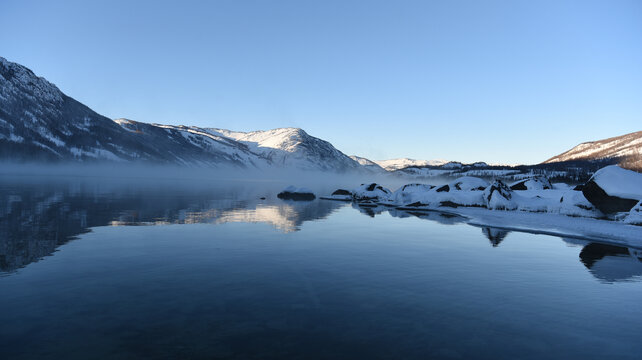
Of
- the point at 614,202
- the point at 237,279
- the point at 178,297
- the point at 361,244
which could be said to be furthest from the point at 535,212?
the point at 178,297

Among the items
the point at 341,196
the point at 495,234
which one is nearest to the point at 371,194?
the point at 341,196

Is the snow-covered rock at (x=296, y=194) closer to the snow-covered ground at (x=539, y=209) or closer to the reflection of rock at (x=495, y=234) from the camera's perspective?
the snow-covered ground at (x=539, y=209)

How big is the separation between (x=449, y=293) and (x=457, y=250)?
8.49 metres

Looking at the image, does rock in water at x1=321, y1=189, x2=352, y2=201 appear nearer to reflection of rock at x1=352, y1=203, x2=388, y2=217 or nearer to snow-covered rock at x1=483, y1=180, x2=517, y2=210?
reflection of rock at x1=352, y1=203, x2=388, y2=217

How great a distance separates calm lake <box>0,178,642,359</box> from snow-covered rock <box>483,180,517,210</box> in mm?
19497

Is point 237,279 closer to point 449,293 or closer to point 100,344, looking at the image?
point 100,344

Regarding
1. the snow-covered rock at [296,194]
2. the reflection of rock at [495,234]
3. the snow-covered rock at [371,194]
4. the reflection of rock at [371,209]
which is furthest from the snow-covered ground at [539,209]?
the snow-covered rock at [296,194]

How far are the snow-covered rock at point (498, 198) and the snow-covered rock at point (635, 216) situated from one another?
11.9 m

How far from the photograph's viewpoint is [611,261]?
698 inches

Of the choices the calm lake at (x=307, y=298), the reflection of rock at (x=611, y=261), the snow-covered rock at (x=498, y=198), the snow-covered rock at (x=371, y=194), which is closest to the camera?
the calm lake at (x=307, y=298)

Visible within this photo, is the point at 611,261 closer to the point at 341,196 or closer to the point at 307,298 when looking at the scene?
the point at 307,298

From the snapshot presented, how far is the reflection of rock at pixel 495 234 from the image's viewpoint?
2330cm

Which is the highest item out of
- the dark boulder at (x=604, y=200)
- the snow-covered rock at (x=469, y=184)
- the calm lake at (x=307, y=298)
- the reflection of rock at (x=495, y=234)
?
the snow-covered rock at (x=469, y=184)

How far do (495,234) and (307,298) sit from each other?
2022cm
